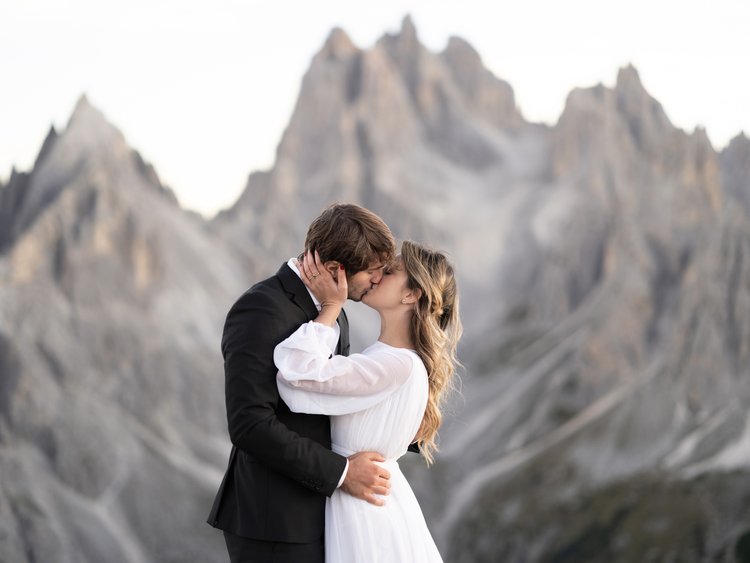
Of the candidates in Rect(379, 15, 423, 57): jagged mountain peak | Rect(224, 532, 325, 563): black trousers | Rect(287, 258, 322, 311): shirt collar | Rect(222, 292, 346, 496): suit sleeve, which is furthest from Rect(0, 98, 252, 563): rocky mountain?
Rect(379, 15, 423, 57): jagged mountain peak

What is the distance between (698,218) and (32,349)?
156 feet

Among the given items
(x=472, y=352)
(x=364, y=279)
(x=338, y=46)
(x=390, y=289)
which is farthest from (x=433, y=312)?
(x=338, y=46)

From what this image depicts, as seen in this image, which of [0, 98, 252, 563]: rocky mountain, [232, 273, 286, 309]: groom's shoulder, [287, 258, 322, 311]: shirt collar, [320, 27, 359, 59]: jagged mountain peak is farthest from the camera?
[320, 27, 359, 59]: jagged mountain peak

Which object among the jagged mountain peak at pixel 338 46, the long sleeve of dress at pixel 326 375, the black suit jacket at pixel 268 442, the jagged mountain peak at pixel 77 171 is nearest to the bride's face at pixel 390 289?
the long sleeve of dress at pixel 326 375

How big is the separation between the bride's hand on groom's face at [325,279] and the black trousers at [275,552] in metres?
1.36

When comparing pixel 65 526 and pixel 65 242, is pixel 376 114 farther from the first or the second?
pixel 65 526

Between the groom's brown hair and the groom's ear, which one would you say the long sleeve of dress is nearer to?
the groom's ear

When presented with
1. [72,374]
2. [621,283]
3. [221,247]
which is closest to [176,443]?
[72,374]

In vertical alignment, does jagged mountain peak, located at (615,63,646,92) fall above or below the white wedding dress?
above

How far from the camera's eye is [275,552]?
221 inches

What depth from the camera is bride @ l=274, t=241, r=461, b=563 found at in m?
5.57

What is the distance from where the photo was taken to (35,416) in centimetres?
5294

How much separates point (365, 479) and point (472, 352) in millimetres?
75719

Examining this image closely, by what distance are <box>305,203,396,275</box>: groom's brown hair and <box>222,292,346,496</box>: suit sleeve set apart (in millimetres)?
444
